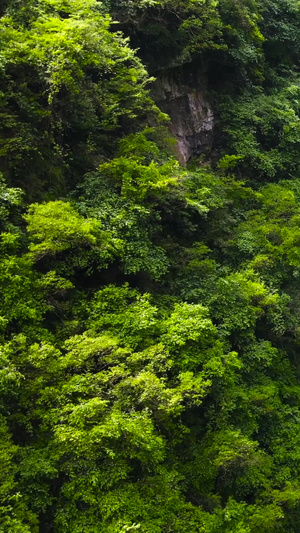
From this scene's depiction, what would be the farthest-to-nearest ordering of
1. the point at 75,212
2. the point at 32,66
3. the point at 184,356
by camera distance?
the point at 32,66, the point at 75,212, the point at 184,356

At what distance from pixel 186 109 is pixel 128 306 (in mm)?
9465

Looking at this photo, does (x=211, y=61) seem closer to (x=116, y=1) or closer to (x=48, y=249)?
(x=116, y=1)

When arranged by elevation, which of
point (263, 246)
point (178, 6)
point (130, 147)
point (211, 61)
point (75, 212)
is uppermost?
point (178, 6)

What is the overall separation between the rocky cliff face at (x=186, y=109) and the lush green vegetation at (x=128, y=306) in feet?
2.40

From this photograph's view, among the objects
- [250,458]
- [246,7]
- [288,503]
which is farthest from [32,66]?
[246,7]

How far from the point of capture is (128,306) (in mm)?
7652

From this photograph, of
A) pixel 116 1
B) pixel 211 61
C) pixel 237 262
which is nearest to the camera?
pixel 237 262

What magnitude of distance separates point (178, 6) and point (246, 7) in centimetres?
383

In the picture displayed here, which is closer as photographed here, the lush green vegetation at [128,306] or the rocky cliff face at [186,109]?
the lush green vegetation at [128,306]

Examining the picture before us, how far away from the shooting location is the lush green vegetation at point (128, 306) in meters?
5.59

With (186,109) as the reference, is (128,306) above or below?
below

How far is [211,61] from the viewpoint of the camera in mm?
15742

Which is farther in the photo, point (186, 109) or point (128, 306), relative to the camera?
point (186, 109)

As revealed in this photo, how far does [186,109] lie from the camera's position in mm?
15062
